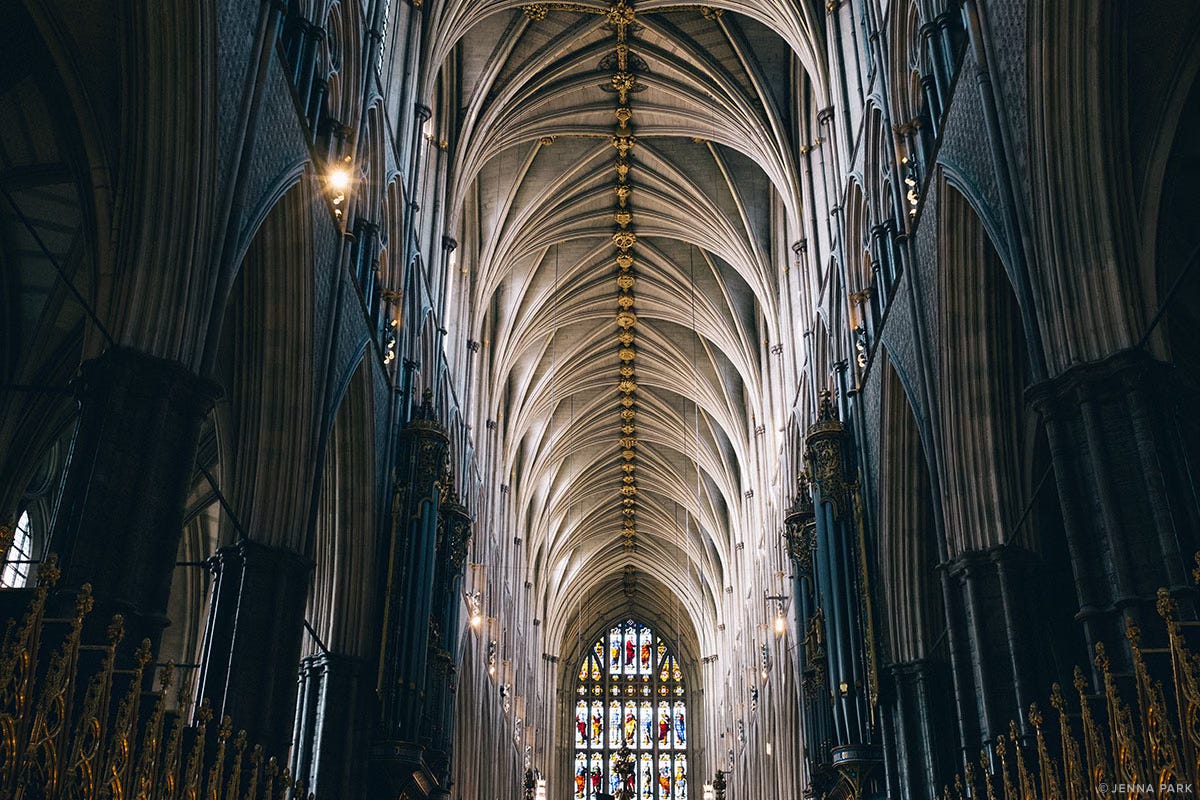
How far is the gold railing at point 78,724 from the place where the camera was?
23.4 ft

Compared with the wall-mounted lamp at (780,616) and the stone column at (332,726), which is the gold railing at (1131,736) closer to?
the stone column at (332,726)

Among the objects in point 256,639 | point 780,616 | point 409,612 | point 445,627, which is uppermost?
point 780,616

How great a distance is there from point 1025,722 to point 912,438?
5.87 m

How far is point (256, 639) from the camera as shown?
1331cm

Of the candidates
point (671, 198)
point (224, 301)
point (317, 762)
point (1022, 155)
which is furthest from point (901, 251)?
point (671, 198)

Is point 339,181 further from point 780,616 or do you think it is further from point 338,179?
point 780,616

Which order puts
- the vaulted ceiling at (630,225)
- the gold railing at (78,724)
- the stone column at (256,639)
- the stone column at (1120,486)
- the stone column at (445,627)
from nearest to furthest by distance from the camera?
the gold railing at (78,724)
the stone column at (1120,486)
the stone column at (256,639)
the stone column at (445,627)
the vaulted ceiling at (630,225)

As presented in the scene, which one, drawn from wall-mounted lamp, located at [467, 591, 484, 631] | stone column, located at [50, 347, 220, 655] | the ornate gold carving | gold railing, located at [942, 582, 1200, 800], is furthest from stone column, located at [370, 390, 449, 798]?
the ornate gold carving

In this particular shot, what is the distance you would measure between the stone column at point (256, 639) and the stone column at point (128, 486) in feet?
11.0

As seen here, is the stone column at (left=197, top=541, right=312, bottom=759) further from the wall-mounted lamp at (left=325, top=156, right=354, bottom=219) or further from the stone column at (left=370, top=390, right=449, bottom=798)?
the wall-mounted lamp at (left=325, top=156, right=354, bottom=219)

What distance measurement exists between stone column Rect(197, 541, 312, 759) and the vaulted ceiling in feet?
39.9

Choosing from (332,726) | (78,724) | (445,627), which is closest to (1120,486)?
(78,724)

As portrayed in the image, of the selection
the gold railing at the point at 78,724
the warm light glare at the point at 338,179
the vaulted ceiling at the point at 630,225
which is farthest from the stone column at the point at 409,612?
the gold railing at the point at 78,724

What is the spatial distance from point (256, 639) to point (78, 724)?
5.68 meters
